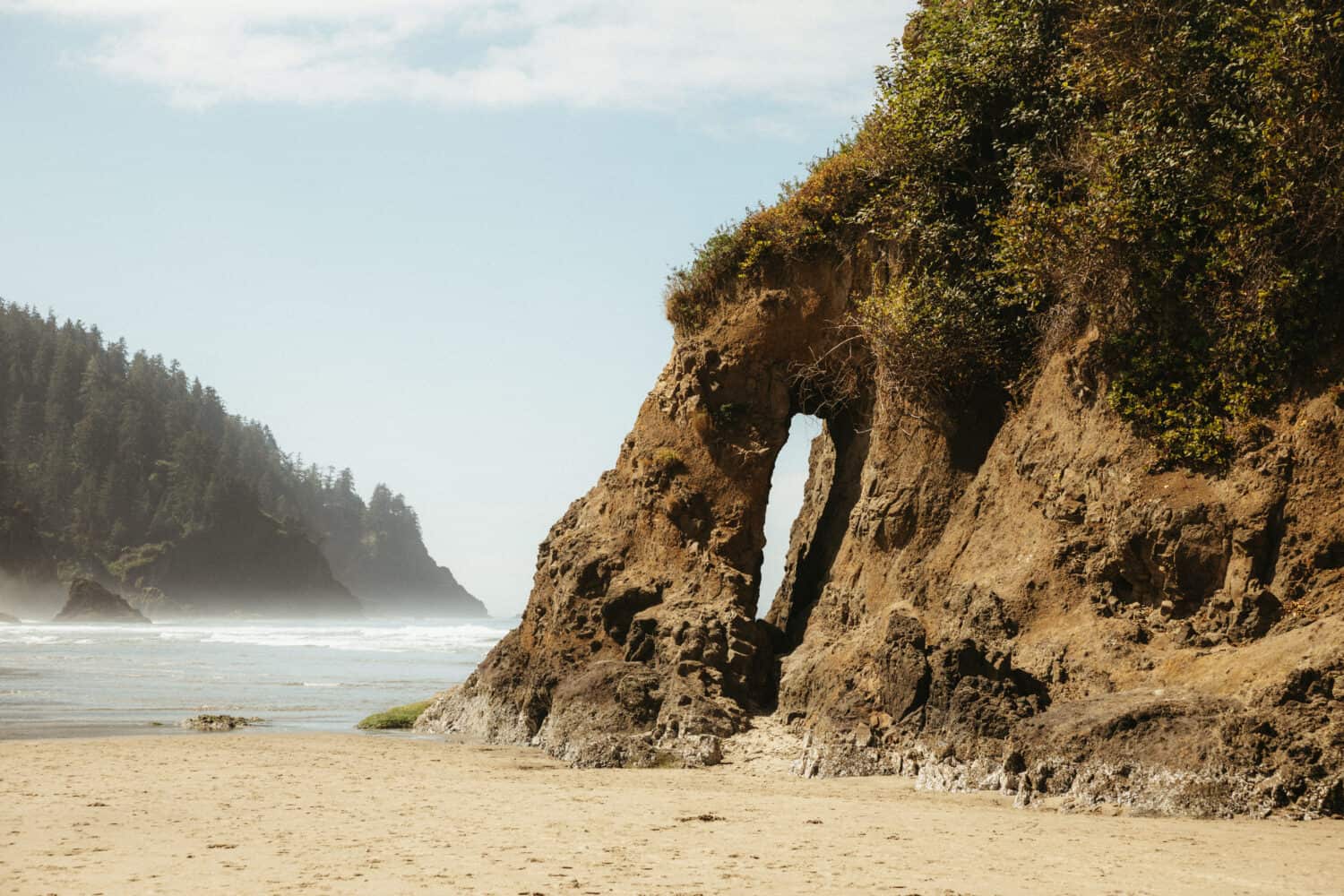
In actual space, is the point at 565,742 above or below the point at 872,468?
below

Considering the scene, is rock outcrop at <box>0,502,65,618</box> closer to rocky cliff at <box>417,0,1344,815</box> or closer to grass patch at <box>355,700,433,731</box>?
grass patch at <box>355,700,433,731</box>

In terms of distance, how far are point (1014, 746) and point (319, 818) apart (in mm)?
6637

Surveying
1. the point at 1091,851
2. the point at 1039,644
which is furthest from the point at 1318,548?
the point at 1091,851

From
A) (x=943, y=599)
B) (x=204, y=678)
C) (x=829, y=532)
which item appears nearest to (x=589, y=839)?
(x=943, y=599)

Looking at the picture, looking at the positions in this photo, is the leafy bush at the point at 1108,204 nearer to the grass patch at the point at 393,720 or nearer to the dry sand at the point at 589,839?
the dry sand at the point at 589,839

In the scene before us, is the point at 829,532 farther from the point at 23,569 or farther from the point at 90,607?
the point at 23,569

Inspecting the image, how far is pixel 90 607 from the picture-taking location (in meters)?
82.3

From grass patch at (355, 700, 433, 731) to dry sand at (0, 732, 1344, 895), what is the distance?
6027 mm

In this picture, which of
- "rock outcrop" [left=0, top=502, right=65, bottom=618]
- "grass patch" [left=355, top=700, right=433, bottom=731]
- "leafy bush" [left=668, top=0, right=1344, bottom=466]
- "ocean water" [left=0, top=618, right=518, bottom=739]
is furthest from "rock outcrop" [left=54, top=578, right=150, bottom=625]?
"leafy bush" [left=668, top=0, right=1344, bottom=466]

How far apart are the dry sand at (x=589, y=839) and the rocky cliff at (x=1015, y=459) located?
1.17 meters

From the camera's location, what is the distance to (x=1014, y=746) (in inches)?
466

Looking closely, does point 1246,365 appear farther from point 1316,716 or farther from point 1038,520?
point 1316,716

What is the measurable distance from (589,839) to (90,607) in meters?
82.8

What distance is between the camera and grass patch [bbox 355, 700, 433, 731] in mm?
19984
